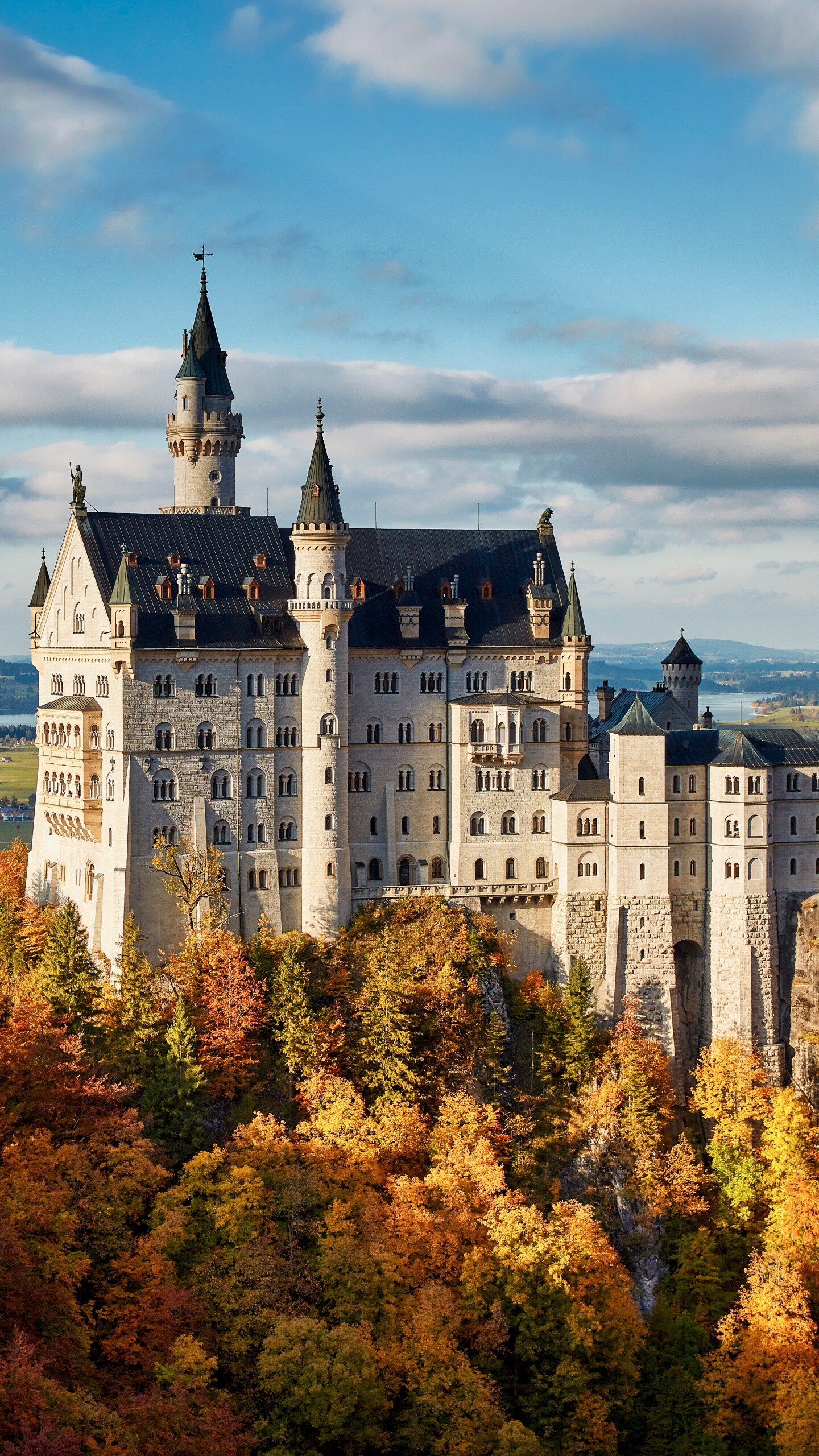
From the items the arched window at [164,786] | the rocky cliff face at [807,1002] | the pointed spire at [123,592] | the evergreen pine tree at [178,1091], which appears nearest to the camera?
the evergreen pine tree at [178,1091]

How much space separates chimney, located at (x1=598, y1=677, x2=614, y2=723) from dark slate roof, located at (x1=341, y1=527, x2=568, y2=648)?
49.9 ft

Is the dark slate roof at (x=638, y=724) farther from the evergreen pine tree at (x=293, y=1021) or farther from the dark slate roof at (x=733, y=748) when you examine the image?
the evergreen pine tree at (x=293, y=1021)

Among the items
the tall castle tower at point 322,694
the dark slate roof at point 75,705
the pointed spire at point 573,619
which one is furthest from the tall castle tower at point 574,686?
the dark slate roof at point 75,705

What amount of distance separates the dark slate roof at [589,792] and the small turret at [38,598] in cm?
3421

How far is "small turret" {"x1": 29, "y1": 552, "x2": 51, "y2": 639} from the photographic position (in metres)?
115

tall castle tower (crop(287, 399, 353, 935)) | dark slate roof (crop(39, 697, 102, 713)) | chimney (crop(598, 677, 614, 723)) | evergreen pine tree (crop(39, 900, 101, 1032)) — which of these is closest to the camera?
evergreen pine tree (crop(39, 900, 101, 1032))

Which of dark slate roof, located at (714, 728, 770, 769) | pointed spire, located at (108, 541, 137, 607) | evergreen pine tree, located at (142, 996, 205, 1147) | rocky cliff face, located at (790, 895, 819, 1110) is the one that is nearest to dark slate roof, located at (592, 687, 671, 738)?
dark slate roof, located at (714, 728, 770, 769)

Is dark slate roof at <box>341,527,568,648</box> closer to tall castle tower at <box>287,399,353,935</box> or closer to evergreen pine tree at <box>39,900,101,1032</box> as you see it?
tall castle tower at <box>287,399,353,935</box>

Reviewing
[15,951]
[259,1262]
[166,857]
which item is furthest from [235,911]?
[259,1262]

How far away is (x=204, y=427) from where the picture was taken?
384ft

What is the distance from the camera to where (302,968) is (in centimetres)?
10219

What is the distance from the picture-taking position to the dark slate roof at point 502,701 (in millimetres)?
110812

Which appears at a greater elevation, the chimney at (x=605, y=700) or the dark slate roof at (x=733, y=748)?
the chimney at (x=605, y=700)

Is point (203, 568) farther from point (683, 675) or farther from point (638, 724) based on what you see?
point (683, 675)
